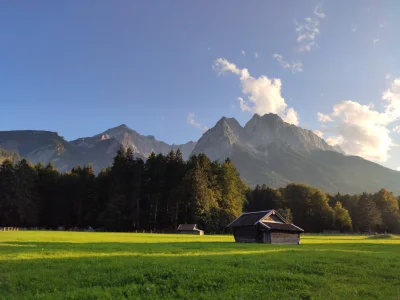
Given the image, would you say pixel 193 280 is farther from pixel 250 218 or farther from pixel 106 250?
pixel 250 218

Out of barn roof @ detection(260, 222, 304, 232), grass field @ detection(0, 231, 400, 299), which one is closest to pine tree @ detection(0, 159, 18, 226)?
barn roof @ detection(260, 222, 304, 232)

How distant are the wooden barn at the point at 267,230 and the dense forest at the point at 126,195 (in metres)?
37.0

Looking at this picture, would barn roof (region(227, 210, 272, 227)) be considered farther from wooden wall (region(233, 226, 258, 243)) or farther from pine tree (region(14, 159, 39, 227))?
pine tree (region(14, 159, 39, 227))

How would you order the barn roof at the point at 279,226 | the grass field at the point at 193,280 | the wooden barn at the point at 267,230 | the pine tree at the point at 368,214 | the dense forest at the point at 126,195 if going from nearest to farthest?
the grass field at the point at 193,280 → the barn roof at the point at 279,226 → the wooden barn at the point at 267,230 → the dense forest at the point at 126,195 → the pine tree at the point at 368,214

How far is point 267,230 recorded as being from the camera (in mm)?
52656

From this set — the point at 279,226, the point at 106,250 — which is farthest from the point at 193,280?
the point at 279,226

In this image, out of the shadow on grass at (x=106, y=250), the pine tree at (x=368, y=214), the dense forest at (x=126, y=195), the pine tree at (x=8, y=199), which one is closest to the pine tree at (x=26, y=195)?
the dense forest at (x=126, y=195)

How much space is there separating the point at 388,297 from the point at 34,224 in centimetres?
10421

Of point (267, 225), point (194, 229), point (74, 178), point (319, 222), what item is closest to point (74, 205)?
point (74, 178)

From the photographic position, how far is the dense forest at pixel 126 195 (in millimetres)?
95562

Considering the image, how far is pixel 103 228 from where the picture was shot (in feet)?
316

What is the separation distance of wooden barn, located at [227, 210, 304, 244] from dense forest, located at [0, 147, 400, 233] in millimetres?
37024

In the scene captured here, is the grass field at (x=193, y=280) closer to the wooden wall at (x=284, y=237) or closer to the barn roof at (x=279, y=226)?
the barn roof at (x=279, y=226)

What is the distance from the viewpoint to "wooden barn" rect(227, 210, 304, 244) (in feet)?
174
